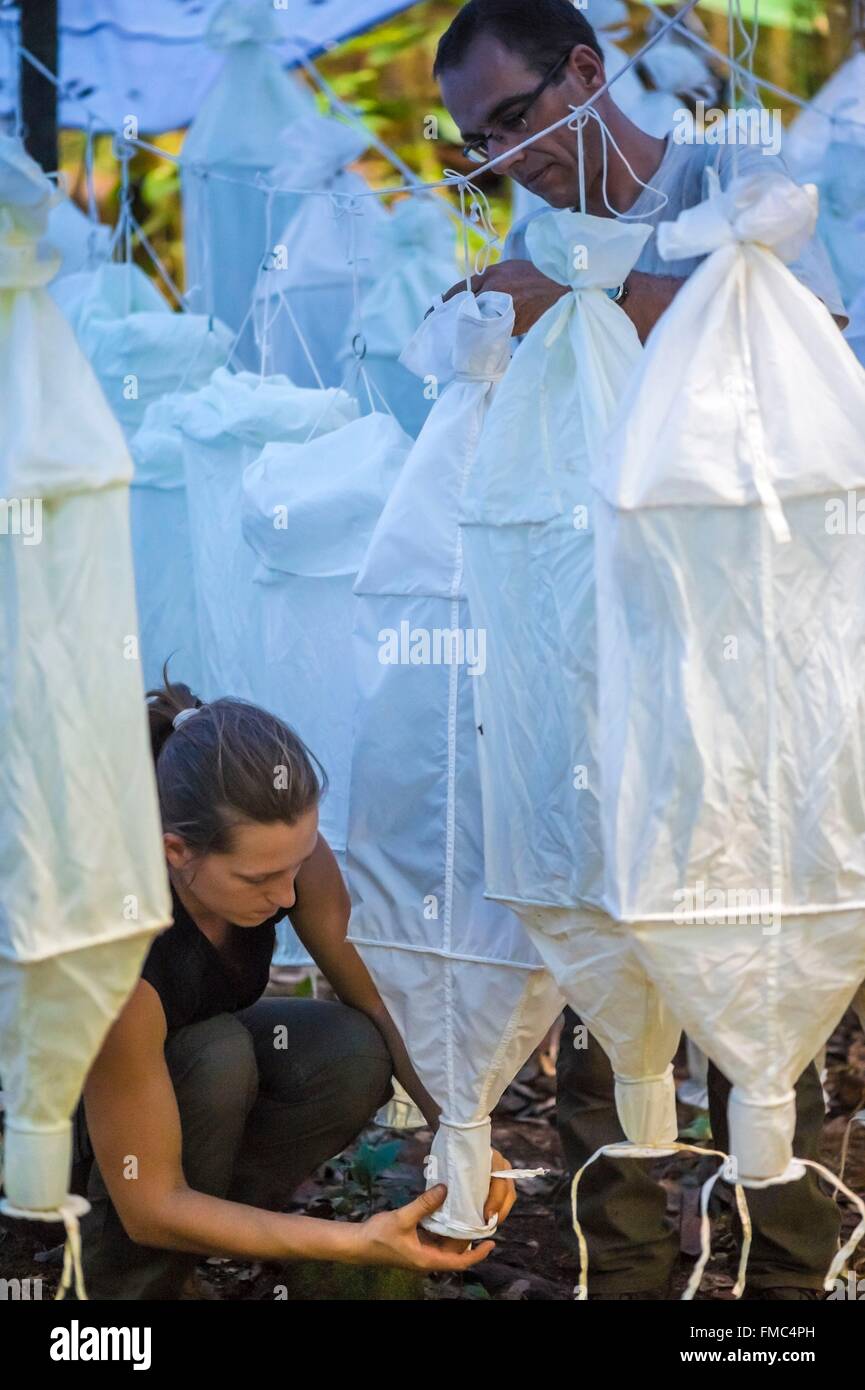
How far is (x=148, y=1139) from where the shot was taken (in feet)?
6.20

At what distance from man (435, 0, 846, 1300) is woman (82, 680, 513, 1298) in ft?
1.01

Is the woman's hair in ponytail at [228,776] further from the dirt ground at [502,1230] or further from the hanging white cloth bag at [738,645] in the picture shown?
the dirt ground at [502,1230]

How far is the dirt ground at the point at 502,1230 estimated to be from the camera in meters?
2.25

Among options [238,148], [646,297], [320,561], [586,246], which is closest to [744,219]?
[586,246]

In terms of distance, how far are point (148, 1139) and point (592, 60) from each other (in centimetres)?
154

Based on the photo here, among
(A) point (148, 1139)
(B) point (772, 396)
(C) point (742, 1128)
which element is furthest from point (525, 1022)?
(B) point (772, 396)

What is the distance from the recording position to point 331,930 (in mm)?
2277

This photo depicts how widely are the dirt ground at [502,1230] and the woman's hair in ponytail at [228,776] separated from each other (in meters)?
0.68

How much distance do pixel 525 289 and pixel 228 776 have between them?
0.70 metres

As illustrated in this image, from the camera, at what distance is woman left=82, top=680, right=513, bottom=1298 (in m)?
1.88

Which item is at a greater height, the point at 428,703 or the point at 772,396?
the point at 772,396

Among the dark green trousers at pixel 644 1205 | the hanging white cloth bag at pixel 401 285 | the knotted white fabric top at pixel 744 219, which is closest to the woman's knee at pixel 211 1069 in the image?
the dark green trousers at pixel 644 1205
